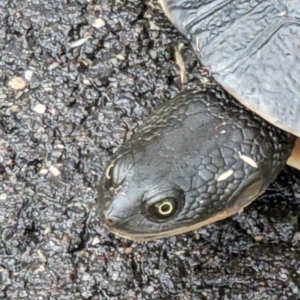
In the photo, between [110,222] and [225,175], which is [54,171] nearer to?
[110,222]

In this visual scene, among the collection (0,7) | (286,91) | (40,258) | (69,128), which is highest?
(286,91)

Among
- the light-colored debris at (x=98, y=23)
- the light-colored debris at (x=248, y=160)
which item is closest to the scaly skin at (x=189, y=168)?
the light-colored debris at (x=248, y=160)

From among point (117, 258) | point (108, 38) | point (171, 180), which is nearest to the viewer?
point (171, 180)

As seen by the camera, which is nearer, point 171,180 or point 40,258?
point 171,180

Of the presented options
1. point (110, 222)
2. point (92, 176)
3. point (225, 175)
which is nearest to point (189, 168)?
point (225, 175)

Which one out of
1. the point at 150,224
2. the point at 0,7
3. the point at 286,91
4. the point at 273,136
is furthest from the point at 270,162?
the point at 0,7

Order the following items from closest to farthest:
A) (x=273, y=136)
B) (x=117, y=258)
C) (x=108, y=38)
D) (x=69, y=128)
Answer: (x=273, y=136) < (x=117, y=258) < (x=69, y=128) < (x=108, y=38)

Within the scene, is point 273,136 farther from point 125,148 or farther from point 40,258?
point 40,258

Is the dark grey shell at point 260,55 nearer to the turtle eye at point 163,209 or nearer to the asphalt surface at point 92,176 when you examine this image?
the asphalt surface at point 92,176
